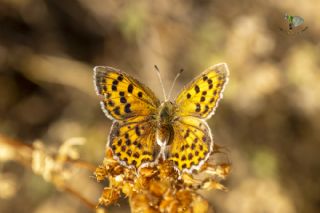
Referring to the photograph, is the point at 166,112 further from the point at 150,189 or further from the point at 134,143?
the point at 150,189

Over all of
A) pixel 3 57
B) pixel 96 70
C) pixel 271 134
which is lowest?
pixel 96 70

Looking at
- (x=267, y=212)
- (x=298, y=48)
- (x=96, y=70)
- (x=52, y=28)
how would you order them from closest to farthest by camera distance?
(x=96, y=70)
(x=267, y=212)
(x=298, y=48)
(x=52, y=28)

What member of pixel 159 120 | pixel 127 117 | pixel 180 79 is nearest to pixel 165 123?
pixel 159 120

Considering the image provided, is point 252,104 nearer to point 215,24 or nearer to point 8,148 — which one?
point 215,24

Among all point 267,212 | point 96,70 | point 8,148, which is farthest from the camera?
point 267,212

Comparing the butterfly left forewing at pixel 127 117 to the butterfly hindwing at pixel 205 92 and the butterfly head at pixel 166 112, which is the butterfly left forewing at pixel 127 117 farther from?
the butterfly hindwing at pixel 205 92

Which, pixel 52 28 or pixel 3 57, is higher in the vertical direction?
pixel 52 28

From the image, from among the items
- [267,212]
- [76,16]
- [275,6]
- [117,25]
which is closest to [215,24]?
[275,6]
